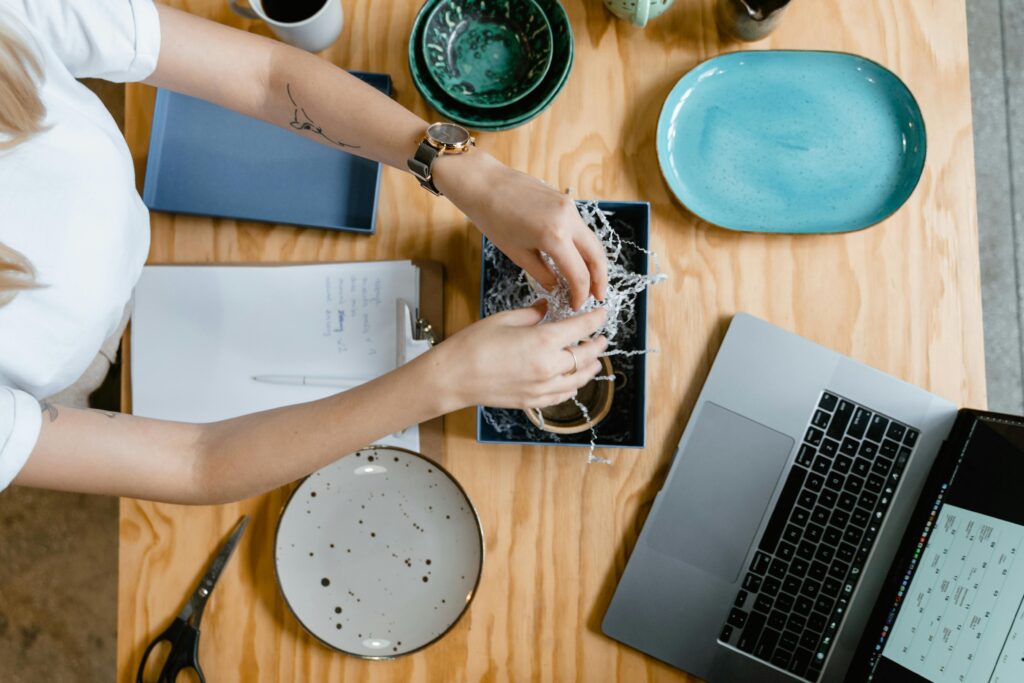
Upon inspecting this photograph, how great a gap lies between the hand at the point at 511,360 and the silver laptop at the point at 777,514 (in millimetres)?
215

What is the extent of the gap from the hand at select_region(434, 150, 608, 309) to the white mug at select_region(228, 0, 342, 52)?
23cm

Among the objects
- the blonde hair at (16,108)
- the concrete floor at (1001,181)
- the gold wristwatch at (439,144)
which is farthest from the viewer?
the concrete floor at (1001,181)

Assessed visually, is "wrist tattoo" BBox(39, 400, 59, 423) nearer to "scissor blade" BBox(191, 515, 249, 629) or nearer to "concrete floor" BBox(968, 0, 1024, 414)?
"scissor blade" BBox(191, 515, 249, 629)

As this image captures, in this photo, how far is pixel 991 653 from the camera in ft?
1.93

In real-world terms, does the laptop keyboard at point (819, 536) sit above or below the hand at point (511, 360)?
below

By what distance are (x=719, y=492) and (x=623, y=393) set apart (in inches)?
6.0

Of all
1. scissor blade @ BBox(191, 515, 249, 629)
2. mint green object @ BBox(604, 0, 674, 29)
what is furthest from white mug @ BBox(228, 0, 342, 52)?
scissor blade @ BBox(191, 515, 249, 629)

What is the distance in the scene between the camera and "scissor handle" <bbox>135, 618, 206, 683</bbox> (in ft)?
2.45

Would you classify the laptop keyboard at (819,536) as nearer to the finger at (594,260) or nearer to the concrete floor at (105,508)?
the finger at (594,260)

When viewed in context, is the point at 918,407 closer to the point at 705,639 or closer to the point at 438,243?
the point at 705,639

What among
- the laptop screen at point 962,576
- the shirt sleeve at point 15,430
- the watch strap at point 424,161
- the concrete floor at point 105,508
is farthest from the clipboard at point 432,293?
the concrete floor at point 105,508

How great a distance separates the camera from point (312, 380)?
774 mm

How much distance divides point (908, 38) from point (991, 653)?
0.65 metres

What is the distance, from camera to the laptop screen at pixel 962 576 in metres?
0.59
